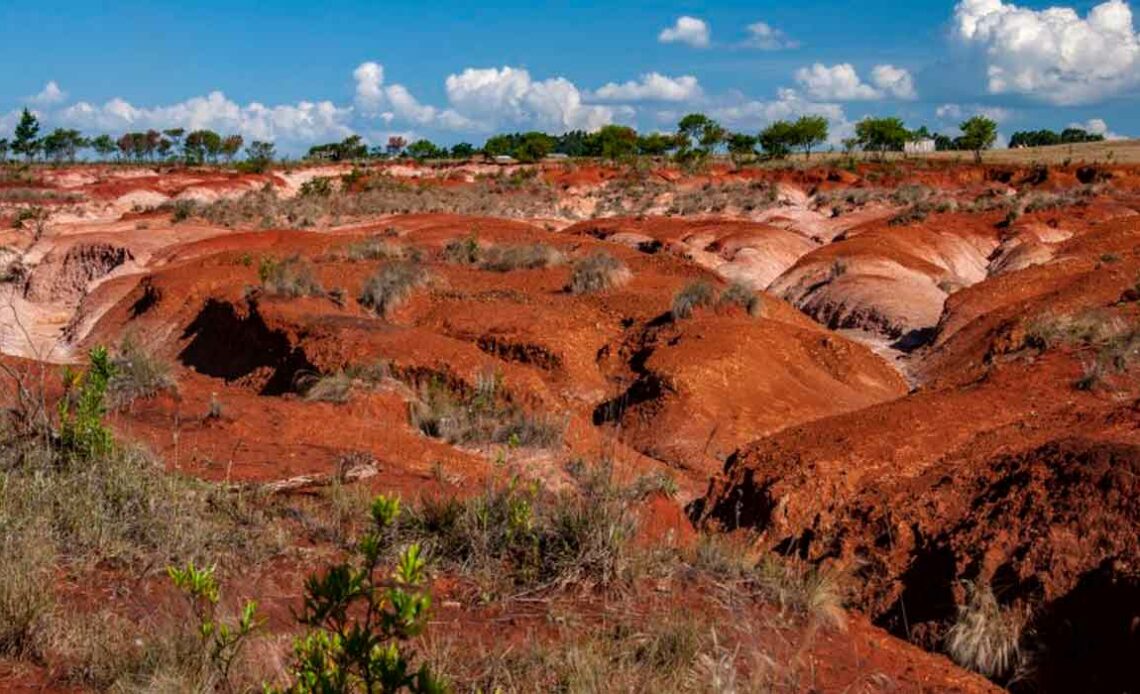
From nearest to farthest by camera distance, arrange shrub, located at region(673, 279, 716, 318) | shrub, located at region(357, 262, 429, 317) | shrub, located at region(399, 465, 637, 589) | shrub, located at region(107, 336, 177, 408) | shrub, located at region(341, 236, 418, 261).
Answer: shrub, located at region(399, 465, 637, 589) → shrub, located at region(107, 336, 177, 408) → shrub, located at region(673, 279, 716, 318) → shrub, located at region(357, 262, 429, 317) → shrub, located at region(341, 236, 418, 261)

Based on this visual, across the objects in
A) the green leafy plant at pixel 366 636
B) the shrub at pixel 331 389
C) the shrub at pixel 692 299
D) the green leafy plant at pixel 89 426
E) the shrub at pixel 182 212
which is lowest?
the shrub at pixel 331 389

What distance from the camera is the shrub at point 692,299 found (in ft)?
49.3

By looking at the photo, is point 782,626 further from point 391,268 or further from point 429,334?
point 391,268

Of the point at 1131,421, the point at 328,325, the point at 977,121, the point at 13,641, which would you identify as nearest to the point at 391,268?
the point at 328,325

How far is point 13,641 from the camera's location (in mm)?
4070

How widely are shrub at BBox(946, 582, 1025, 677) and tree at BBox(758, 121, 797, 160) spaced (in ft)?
236

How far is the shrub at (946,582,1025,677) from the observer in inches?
211

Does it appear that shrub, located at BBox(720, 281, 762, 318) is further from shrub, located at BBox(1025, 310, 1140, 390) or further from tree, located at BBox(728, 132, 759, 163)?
tree, located at BBox(728, 132, 759, 163)

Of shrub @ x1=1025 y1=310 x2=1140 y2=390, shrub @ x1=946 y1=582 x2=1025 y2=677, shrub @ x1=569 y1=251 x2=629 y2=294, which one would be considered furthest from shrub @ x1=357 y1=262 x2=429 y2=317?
shrub @ x1=946 y1=582 x2=1025 y2=677

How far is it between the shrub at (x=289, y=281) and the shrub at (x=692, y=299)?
233 inches

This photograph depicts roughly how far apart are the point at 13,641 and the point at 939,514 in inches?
228

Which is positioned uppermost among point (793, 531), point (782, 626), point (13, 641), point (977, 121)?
point (977, 121)

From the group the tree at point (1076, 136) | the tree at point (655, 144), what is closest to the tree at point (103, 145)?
the tree at point (655, 144)

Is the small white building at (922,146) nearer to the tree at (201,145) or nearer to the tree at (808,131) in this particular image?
the tree at (808,131)
